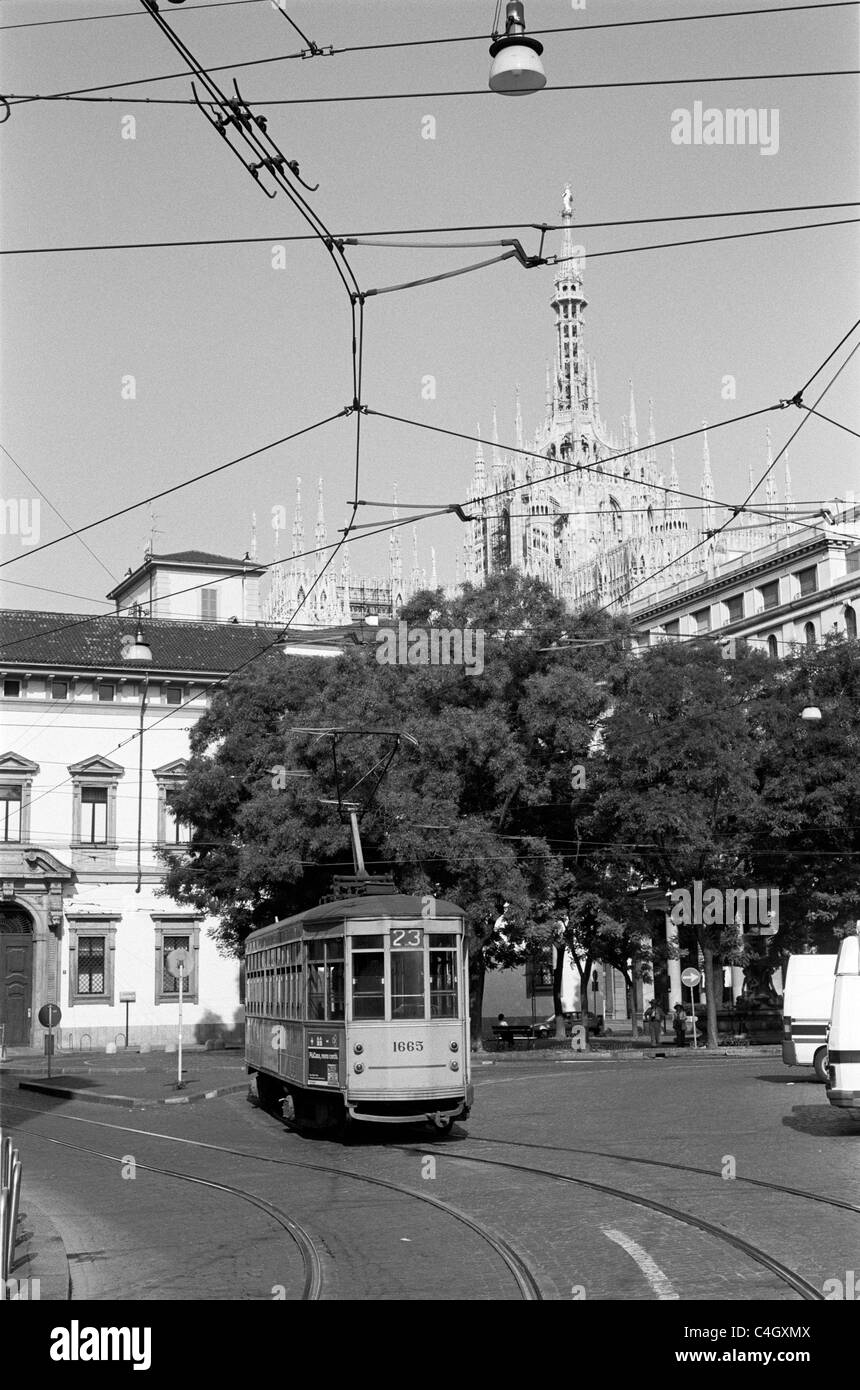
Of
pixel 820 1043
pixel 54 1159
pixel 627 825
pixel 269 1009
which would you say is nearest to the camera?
pixel 54 1159

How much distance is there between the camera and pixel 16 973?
54438mm

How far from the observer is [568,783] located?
44.6m

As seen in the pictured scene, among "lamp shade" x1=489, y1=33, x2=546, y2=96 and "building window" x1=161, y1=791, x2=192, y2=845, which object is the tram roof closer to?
"lamp shade" x1=489, y1=33, x2=546, y2=96

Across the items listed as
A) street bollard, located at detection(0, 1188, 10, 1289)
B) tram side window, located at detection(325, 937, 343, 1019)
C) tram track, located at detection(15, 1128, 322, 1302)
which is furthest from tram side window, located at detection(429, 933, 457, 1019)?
street bollard, located at detection(0, 1188, 10, 1289)

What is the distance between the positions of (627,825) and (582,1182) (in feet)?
89.0

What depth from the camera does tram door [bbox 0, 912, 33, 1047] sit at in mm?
53969

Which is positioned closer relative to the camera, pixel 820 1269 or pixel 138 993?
pixel 820 1269

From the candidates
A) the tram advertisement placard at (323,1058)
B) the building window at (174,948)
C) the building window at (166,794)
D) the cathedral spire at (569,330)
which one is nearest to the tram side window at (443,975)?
the tram advertisement placard at (323,1058)

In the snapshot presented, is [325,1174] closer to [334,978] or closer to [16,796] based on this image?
[334,978]

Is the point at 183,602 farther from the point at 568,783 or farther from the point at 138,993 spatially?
the point at 568,783

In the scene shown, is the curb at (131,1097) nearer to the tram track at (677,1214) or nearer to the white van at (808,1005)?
the tram track at (677,1214)

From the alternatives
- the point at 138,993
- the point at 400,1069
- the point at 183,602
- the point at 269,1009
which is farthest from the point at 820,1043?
the point at 183,602

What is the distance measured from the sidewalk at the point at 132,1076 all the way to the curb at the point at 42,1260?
52.6 feet

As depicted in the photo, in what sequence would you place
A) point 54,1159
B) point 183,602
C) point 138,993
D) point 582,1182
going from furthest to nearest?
point 183,602 → point 138,993 → point 54,1159 → point 582,1182
